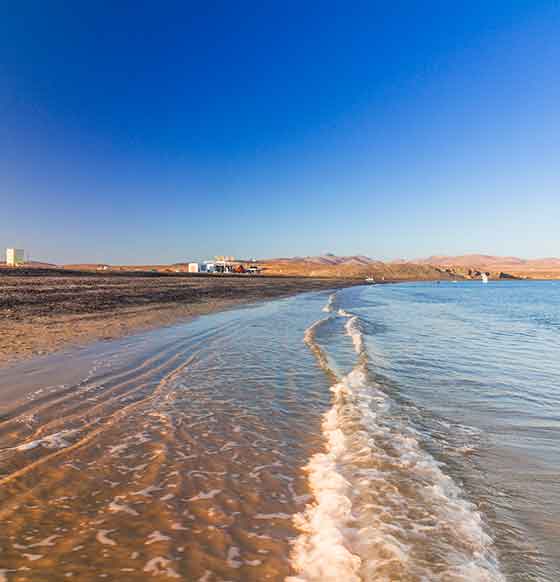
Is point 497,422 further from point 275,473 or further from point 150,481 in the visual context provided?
point 150,481

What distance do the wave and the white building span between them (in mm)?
94303

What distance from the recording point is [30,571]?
9.47 ft

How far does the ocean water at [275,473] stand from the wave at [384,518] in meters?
0.02

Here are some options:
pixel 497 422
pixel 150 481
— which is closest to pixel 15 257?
pixel 150 481

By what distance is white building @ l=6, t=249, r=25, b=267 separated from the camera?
81.7 meters

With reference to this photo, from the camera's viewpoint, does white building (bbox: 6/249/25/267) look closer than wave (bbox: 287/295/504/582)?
No

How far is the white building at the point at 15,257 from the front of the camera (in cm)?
8169

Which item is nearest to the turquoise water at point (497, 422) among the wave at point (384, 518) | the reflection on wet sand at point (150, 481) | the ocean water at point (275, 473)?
the ocean water at point (275, 473)

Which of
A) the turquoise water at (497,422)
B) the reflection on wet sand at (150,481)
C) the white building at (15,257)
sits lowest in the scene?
the turquoise water at (497,422)

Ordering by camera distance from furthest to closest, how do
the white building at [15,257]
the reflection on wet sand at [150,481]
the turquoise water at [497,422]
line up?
the white building at [15,257] < the turquoise water at [497,422] < the reflection on wet sand at [150,481]

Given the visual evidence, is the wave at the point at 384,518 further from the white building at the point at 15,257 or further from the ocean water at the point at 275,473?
the white building at the point at 15,257

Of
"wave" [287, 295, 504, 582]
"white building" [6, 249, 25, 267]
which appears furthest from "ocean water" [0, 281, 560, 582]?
"white building" [6, 249, 25, 267]

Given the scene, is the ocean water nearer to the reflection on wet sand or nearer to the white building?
the reflection on wet sand

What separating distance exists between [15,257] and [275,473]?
97516 mm
